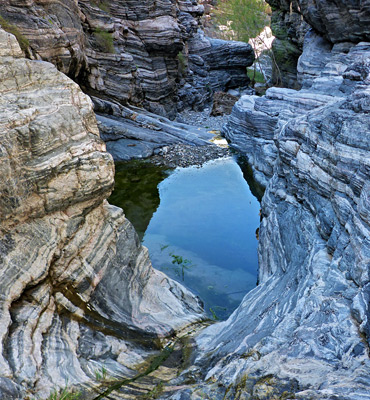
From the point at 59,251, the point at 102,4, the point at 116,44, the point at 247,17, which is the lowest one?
the point at 59,251

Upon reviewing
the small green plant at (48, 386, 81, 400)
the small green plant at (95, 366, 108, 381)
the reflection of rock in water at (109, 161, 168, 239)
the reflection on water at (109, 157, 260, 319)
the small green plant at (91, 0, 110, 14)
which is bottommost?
the reflection of rock in water at (109, 161, 168, 239)

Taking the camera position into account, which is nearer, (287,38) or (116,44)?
(116,44)

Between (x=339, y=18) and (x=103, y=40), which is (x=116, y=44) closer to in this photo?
(x=103, y=40)

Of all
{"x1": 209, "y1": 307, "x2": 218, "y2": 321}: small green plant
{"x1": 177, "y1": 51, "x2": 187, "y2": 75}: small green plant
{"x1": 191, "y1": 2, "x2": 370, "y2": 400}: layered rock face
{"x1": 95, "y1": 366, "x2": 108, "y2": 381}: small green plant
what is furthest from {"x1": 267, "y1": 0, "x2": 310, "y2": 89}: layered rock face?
{"x1": 95, "y1": 366, "x2": 108, "y2": 381}: small green plant

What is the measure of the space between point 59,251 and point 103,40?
71.8 ft

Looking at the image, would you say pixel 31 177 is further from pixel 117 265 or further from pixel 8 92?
pixel 117 265

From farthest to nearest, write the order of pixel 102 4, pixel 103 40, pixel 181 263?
pixel 102 4 → pixel 103 40 → pixel 181 263

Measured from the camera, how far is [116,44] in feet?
91.3

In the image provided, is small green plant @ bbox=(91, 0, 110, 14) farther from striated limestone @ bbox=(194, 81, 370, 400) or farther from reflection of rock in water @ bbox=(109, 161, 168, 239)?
striated limestone @ bbox=(194, 81, 370, 400)

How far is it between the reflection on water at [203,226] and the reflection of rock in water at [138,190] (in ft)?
0.11

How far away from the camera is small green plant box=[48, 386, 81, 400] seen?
5.46 meters

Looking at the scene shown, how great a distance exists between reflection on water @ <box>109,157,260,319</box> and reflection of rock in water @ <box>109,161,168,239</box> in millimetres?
33

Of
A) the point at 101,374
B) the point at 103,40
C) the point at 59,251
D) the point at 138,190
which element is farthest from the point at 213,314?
the point at 103,40

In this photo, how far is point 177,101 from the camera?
3688 centimetres
